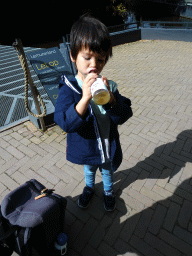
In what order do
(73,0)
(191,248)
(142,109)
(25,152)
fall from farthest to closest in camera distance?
(73,0) → (142,109) → (25,152) → (191,248)

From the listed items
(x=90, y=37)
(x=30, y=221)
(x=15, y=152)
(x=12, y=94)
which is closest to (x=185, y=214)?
(x=30, y=221)

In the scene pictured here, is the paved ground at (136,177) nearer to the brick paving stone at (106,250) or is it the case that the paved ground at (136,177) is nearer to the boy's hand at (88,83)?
the brick paving stone at (106,250)

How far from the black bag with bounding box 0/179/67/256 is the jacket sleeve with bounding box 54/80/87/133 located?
747 mm

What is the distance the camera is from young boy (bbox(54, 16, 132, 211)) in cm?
125

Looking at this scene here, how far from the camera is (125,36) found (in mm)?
10641

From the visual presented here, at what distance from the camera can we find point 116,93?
1479 millimetres

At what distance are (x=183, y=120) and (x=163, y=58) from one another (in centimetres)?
514

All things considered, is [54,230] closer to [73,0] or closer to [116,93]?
[116,93]

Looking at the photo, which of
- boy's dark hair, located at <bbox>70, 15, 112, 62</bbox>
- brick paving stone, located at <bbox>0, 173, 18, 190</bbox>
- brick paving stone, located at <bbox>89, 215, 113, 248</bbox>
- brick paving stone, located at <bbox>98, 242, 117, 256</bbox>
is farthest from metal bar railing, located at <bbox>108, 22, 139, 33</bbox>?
brick paving stone, located at <bbox>98, 242, 117, 256</bbox>

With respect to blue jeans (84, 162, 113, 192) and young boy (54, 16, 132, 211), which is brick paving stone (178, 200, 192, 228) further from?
young boy (54, 16, 132, 211)

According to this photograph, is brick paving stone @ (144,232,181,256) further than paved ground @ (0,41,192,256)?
No

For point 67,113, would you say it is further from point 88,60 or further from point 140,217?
point 140,217

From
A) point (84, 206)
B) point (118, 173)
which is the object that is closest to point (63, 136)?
point (118, 173)

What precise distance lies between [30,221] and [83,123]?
0.91m
